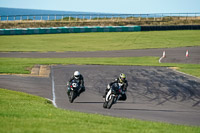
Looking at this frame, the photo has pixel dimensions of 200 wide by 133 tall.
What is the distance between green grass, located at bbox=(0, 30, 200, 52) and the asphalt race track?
21190 millimetres

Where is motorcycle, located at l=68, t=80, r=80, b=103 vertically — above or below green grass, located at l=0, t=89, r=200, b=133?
below

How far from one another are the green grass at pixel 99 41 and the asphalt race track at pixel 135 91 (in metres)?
21.2

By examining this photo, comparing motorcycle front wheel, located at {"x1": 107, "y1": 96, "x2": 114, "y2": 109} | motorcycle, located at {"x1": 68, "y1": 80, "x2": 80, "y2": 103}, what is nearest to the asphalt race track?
motorcycle front wheel, located at {"x1": 107, "y1": 96, "x2": 114, "y2": 109}

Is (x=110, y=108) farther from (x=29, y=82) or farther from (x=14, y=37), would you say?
(x=14, y=37)

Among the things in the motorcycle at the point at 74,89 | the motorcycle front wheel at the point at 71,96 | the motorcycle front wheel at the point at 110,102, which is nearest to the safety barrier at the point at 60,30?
the motorcycle front wheel at the point at 71,96

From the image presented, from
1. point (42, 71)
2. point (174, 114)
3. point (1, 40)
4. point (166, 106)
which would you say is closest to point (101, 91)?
point (166, 106)

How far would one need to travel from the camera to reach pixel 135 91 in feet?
77.3

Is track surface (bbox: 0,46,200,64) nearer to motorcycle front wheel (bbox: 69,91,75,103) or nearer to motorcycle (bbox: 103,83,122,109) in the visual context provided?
motorcycle front wheel (bbox: 69,91,75,103)

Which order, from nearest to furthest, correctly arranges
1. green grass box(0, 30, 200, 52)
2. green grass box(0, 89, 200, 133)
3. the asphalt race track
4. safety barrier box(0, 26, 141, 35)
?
green grass box(0, 89, 200, 133), the asphalt race track, green grass box(0, 30, 200, 52), safety barrier box(0, 26, 141, 35)

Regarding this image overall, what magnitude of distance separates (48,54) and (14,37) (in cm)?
1952

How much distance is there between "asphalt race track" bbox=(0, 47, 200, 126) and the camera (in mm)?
17891

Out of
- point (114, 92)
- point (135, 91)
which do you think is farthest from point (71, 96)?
point (135, 91)

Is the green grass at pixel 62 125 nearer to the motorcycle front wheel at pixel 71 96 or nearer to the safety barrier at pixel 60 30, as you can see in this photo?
the motorcycle front wheel at pixel 71 96

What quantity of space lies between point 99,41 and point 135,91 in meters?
41.0
